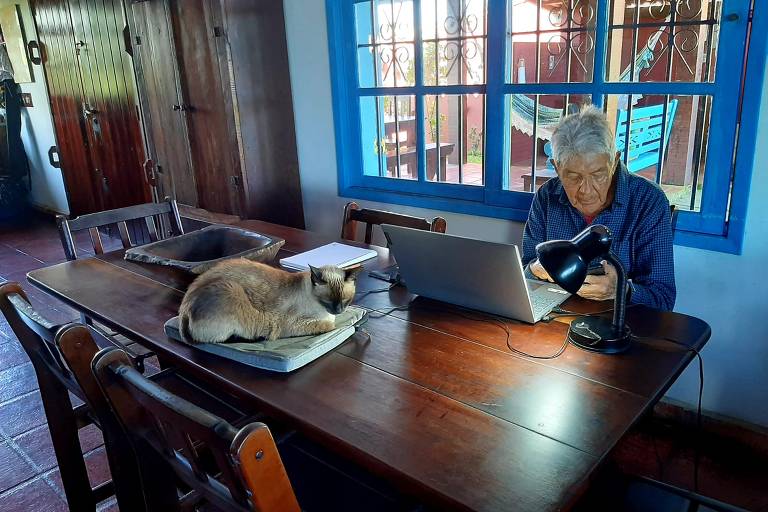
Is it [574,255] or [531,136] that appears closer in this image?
[574,255]

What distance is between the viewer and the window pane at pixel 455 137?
2479 millimetres

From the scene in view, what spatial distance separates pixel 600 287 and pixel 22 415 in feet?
7.90

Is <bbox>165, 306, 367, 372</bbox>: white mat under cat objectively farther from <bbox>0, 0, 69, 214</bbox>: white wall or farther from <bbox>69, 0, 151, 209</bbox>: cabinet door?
<bbox>0, 0, 69, 214</bbox>: white wall

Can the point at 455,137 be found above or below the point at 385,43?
below

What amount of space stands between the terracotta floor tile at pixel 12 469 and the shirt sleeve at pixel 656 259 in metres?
2.17

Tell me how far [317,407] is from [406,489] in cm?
26

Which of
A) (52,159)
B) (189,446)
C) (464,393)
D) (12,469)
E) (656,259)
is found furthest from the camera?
(52,159)

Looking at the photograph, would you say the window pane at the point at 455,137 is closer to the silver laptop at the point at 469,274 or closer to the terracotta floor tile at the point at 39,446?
the silver laptop at the point at 469,274

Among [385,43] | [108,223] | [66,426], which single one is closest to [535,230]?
[385,43]

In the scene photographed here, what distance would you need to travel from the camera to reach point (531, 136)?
7.61ft

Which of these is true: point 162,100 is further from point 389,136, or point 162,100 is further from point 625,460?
point 625,460

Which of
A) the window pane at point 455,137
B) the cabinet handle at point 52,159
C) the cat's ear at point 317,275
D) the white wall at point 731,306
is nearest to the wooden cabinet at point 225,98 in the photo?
the window pane at point 455,137

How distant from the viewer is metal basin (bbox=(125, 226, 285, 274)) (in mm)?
1773

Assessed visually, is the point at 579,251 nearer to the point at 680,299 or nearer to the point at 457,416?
the point at 457,416
